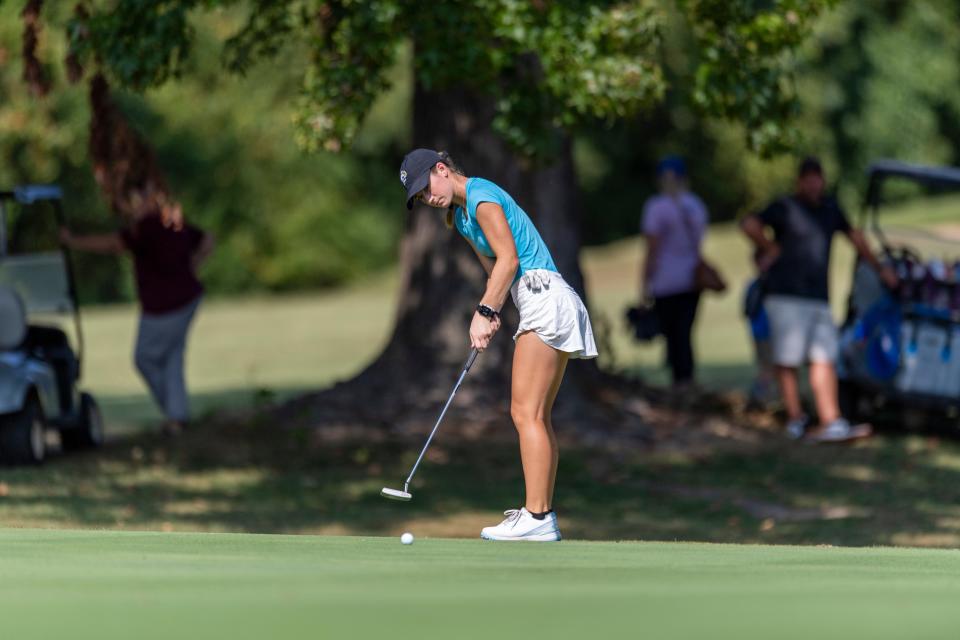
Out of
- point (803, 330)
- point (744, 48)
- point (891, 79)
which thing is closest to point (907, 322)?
point (803, 330)

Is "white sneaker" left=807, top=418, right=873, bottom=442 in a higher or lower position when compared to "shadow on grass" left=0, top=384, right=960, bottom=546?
Result: higher

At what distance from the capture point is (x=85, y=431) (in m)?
13.5

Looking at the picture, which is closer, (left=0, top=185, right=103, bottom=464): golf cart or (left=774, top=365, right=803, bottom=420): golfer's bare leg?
(left=0, top=185, right=103, bottom=464): golf cart

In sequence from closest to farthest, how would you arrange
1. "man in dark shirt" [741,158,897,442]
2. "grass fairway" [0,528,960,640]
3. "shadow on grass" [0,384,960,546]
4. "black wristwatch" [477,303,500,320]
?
"grass fairway" [0,528,960,640]
"black wristwatch" [477,303,500,320]
"shadow on grass" [0,384,960,546]
"man in dark shirt" [741,158,897,442]

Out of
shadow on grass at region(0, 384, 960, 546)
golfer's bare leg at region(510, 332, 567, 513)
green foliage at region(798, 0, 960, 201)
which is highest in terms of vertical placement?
green foliage at region(798, 0, 960, 201)

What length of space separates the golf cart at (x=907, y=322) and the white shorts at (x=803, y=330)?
0.39 meters

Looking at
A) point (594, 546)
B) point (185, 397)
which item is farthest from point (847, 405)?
point (594, 546)

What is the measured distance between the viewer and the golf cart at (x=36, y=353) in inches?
476

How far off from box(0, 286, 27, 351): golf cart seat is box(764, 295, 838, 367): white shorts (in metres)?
5.08

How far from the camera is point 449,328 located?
13.8 metres

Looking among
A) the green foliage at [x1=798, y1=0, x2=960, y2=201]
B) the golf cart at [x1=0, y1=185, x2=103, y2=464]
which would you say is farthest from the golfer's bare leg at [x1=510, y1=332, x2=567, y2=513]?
the green foliage at [x1=798, y1=0, x2=960, y2=201]

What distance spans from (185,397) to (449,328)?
1997mm

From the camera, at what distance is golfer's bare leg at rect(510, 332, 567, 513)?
7652 mm

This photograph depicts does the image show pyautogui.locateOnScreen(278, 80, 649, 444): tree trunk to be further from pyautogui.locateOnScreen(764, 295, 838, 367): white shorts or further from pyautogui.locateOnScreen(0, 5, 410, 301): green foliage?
pyautogui.locateOnScreen(0, 5, 410, 301): green foliage
